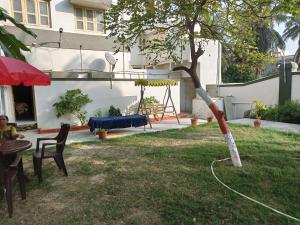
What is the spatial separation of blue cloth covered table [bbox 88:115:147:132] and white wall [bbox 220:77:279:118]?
7449 mm

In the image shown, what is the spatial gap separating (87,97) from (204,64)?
29.5ft

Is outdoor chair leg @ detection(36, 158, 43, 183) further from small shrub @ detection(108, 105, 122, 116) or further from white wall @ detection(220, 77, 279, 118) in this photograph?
white wall @ detection(220, 77, 279, 118)

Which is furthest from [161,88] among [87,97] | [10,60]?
[10,60]

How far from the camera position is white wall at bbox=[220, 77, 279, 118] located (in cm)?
1355

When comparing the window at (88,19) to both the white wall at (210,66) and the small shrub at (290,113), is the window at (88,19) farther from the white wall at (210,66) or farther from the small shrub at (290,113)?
the small shrub at (290,113)

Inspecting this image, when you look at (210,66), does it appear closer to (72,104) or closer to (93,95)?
(93,95)

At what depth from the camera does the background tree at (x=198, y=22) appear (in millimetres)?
5613

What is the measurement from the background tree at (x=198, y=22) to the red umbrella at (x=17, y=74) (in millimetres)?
2228

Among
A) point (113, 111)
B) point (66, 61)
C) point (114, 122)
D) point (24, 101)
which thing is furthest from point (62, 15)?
point (114, 122)

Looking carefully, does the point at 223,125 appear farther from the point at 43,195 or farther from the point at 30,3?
the point at 30,3

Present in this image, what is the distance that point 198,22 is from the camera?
21.1 ft

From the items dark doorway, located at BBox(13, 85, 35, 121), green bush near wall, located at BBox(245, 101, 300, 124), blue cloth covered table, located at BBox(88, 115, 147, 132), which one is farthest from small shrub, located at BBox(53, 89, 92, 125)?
green bush near wall, located at BBox(245, 101, 300, 124)

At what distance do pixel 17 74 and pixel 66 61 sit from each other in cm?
908

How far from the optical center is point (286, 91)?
42.1 feet
